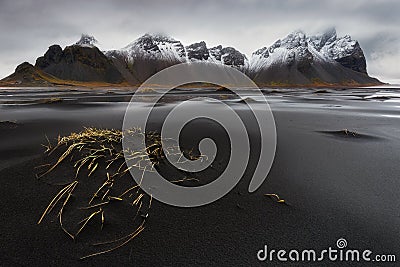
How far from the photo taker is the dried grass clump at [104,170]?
221cm

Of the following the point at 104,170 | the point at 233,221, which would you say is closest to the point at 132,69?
the point at 104,170

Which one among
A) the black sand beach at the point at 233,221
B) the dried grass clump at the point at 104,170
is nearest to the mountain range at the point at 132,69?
the dried grass clump at the point at 104,170

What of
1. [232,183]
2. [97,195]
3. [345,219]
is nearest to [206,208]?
[232,183]

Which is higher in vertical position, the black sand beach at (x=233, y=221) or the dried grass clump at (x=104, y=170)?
the dried grass clump at (x=104, y=170)

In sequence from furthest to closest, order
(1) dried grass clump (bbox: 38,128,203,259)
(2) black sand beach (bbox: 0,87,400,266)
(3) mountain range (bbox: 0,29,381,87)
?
(3) mountain range (bbox: 0,29,381,87), (1) dried grass clump (bbox: 38,128,203,259), (2) black sand beach (bbox: 0,87,400,266)

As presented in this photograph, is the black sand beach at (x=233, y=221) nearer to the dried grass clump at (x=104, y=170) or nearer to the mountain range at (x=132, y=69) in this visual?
the dried grass clump at (x=104, y=170)

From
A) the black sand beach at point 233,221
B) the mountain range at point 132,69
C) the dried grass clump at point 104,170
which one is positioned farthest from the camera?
the mountain range at point 132,69

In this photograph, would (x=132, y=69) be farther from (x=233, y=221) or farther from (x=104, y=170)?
(x=233, y=221)

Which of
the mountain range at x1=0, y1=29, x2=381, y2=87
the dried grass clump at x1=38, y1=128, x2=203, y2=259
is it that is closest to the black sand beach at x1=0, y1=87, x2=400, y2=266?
the dried grass clump at x1=38, y1=128, x2=203, y2=259

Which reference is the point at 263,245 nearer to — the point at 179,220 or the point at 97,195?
the point at 179,220

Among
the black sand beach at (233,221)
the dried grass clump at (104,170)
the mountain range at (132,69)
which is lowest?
the black sand beach at (233,221)

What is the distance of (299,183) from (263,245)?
4.58 ft

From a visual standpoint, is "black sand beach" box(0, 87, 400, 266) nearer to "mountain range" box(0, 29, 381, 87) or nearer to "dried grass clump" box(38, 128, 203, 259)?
"dried grass clump" box(38, 128, 203, 259)

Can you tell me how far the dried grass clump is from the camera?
2207 millimetres
